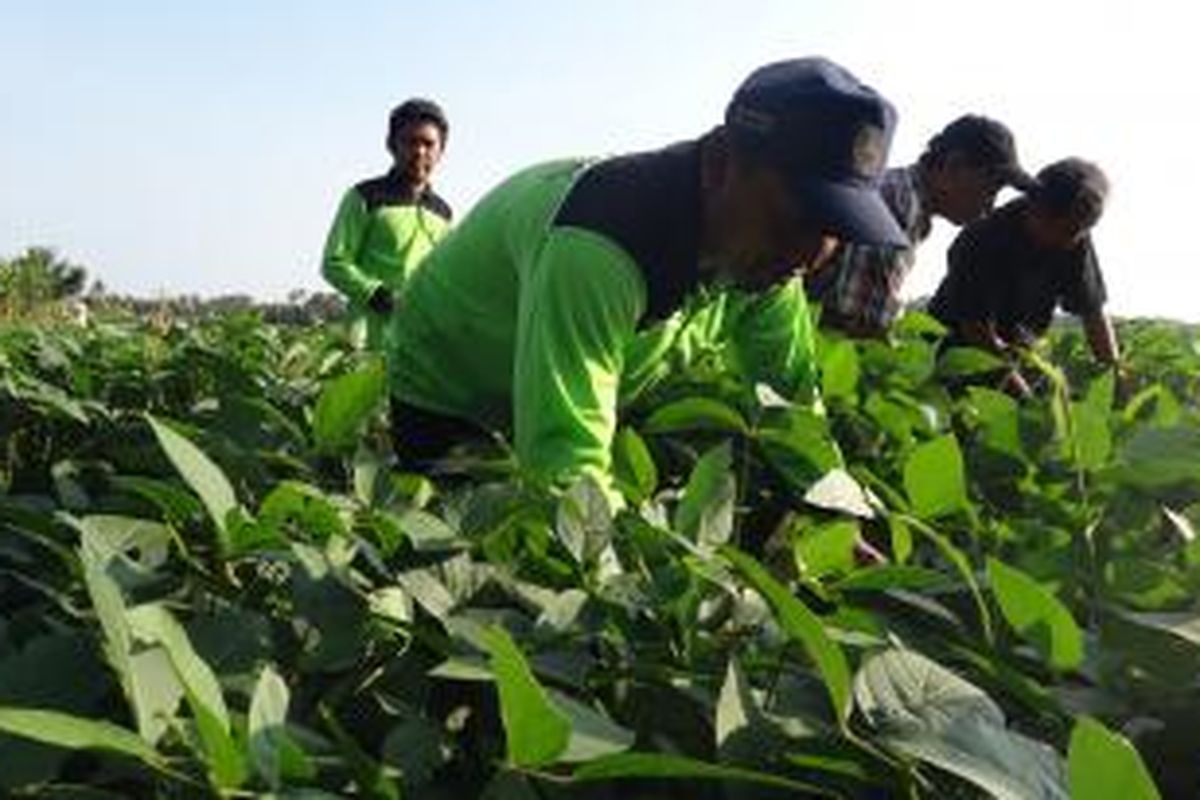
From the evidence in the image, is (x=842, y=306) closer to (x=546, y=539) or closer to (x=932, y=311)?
(x=932, y=311)

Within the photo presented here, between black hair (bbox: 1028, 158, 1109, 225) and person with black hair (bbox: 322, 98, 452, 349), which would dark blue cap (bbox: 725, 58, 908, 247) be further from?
person with black hair (bbox: 322, 98, 452, 349)

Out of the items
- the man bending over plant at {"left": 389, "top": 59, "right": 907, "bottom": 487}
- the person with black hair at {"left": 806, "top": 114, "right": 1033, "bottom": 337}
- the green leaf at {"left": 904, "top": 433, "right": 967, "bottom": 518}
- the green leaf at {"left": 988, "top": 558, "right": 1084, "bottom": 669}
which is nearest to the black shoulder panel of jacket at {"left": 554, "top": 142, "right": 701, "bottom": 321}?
the man bending over plant at {"left": 389, "top": 59, "right": 907, "bottom": 487}

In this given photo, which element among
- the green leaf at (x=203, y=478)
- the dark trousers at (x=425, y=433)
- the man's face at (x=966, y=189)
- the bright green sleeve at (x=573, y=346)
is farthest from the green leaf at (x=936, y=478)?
the man's face at (x=966, y=189)

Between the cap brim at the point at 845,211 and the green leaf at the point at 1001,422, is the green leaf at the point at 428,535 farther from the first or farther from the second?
the green leaf at the point at 1001,422

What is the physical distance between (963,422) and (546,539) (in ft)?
4.57

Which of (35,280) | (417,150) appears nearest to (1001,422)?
(417,150)

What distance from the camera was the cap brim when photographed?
7.24 feet

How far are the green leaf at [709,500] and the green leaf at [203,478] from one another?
424 millimetres

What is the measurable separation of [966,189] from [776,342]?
2.51 metres

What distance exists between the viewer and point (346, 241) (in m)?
7.21

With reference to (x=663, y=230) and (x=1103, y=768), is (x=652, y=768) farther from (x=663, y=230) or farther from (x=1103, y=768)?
(x=663, y=230)

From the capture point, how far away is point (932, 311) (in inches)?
219

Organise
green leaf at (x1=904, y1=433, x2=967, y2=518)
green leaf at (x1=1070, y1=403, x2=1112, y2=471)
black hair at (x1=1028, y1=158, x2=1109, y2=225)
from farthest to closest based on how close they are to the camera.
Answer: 1. black hair at (x1=1028, y1=158, x2=1109, y2=225)
2. green leaf at (x1=1070, y1=403, x2=1112, y2=471)
3. green leaf at (x1=904, y1=433, x2=967, y2=518)

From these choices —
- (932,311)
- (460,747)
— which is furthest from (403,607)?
(932,311)
